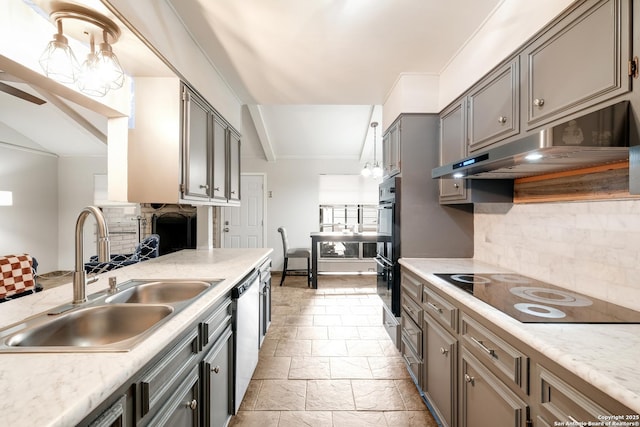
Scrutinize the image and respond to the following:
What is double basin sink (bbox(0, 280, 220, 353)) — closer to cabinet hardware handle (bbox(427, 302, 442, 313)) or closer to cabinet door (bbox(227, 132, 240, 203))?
cabinet hardware handle (bbox(427, 302, 442, 313))

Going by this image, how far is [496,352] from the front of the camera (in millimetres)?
1112

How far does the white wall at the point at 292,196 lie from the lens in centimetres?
607

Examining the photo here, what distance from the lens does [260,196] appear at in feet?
19.9

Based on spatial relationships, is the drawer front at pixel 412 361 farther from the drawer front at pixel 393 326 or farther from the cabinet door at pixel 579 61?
the cabinet door at pixel 579 61

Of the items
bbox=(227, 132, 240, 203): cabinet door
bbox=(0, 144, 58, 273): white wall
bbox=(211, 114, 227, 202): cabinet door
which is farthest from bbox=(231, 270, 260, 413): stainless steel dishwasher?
bbox=(0, 144, 58, 273): white wall

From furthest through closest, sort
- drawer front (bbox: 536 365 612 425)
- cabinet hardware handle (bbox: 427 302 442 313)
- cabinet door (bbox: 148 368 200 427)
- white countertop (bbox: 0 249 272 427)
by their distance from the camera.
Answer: cabinet hardware handle (bbox: 427 302 442 313)
cabinet door (bbox: 148 368 200 427)
drawer front (bbox: 536 365 612 425)
white countertop (bbox: 0 249 272 427)

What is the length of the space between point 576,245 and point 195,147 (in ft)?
8.04

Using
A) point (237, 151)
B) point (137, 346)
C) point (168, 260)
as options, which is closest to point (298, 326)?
point (168, 260)

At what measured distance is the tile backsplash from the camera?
3.99 ft

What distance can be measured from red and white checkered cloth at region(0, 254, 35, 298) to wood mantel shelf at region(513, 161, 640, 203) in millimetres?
3669

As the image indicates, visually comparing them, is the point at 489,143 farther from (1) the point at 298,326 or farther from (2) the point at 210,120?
(1) the point at 298,326

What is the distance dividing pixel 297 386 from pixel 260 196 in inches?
174

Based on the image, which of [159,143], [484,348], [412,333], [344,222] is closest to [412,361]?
[412,333]

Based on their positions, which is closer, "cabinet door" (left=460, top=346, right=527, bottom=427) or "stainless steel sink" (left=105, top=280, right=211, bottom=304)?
"cabinet door" (left=460, top=346, right=527, bottom=427)
